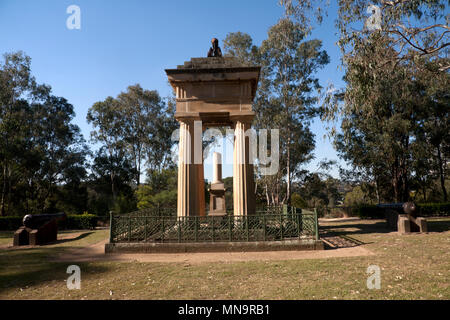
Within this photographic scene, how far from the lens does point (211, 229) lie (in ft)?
34.0

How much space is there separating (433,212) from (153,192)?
1065 inches

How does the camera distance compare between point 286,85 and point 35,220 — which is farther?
point 286,85

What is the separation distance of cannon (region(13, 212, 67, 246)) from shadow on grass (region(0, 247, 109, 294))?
Answer: 2459 millimetres

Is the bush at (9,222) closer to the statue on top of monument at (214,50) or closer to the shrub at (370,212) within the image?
the statue on top of monument at (214,50)

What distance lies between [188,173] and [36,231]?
8.41 meters

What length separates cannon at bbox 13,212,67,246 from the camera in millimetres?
12711

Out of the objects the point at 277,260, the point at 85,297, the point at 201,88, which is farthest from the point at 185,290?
the point at 201,88

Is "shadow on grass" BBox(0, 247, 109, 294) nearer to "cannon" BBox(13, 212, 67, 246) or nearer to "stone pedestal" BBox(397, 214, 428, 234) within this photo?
"cannon" BBox(13, 212, 67, 246)

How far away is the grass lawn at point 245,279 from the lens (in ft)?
17.7

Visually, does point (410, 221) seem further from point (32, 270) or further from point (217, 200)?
point (32, 270)

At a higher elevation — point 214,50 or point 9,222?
point 214,50

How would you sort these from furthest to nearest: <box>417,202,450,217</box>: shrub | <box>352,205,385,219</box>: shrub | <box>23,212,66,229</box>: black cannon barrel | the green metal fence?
1. <box>352,205,385,219</box>: shrub
2. <box>417,202,450,217</box>: shrub
3. <box>23,212,66,229</box>: black cannon barrel
4. the green metal fence

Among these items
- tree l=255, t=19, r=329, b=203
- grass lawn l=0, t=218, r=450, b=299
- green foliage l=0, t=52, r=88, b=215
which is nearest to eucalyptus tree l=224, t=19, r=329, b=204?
tree l=255, t=19, r=329, b=203

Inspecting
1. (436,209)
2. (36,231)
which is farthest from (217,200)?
(436,209)
